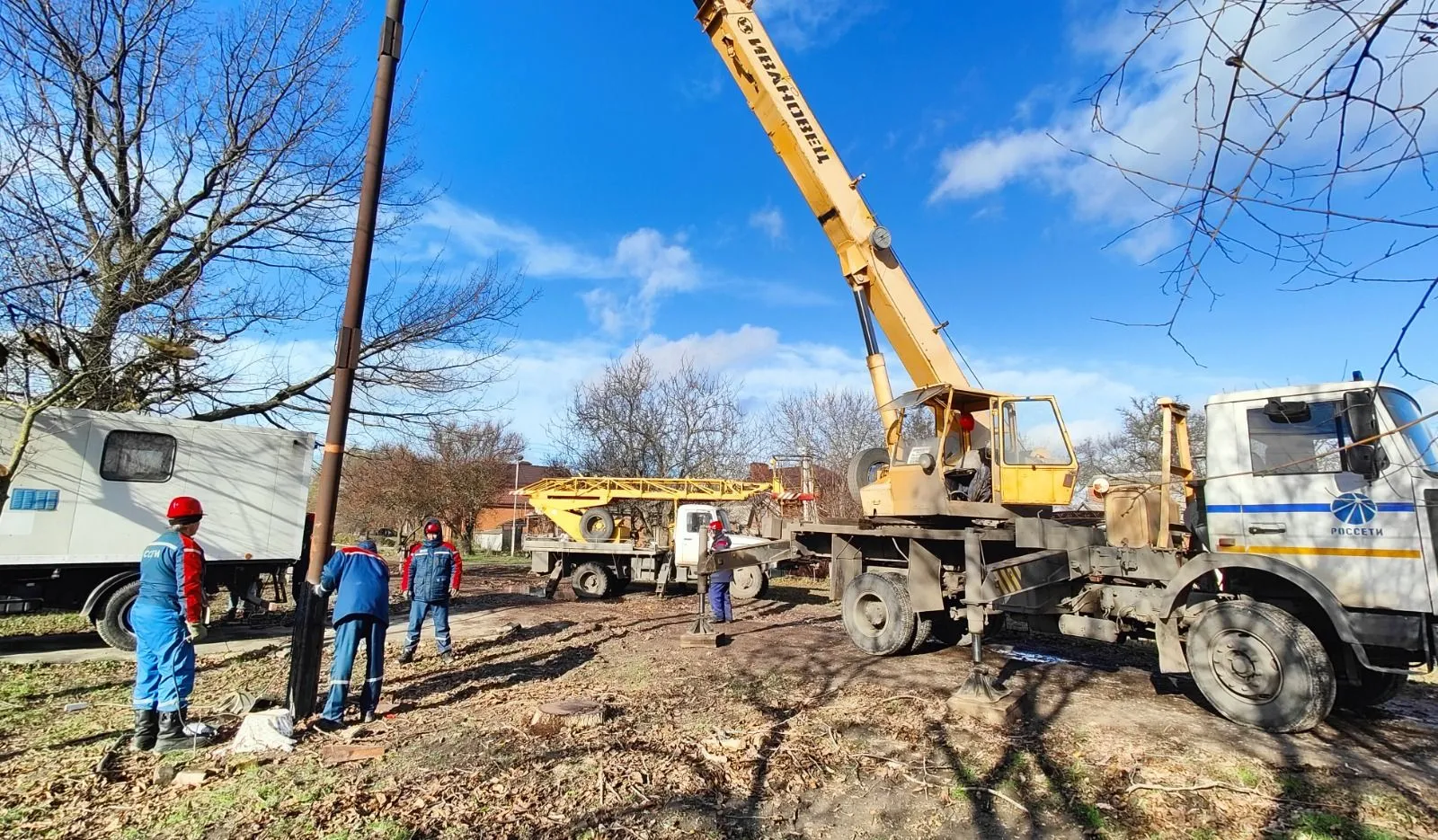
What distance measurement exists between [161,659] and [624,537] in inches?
473

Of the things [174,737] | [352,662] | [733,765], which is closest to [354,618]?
[352,662]

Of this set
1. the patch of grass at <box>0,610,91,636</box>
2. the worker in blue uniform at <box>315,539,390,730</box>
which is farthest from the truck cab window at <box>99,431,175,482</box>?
the worker in blue uniform at <box>315,539,390,730</box>

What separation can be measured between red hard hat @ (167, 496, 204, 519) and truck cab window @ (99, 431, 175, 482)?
503 centimetres

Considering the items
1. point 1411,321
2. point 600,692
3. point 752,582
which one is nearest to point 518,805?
point 600,692

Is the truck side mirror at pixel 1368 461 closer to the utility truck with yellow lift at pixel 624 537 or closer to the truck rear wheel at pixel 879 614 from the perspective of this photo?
the truck rear wheel at pixel 879 614

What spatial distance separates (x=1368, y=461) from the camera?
5.50m

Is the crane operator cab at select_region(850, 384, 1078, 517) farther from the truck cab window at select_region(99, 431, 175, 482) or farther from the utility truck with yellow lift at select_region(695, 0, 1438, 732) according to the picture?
the truck cab window at select_region(99, 431, 175, 482)

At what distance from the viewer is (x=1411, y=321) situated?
1716 mm

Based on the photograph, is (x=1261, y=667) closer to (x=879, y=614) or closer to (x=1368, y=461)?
(x=1368, y=461)

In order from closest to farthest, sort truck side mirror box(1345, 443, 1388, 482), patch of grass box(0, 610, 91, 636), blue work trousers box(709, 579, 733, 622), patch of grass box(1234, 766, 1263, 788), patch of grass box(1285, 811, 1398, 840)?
patch of grass box(1285, 811, 1398, 840) < patch of grass box(1234, 766, 1263, 788) < truck side mirror box(1345, 443, 1388, 482) < patch of grass box(0, 610, 91, 636) < blue work trousers box(709, 579, 733, 622)

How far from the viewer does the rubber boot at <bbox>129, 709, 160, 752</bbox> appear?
16.5 ft

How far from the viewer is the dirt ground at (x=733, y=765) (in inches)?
157

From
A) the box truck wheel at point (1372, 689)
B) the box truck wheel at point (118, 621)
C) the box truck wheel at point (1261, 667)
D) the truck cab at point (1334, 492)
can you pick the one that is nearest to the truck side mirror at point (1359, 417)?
the truck cab at point (1334, 492)

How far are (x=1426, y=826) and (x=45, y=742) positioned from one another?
9.01m
